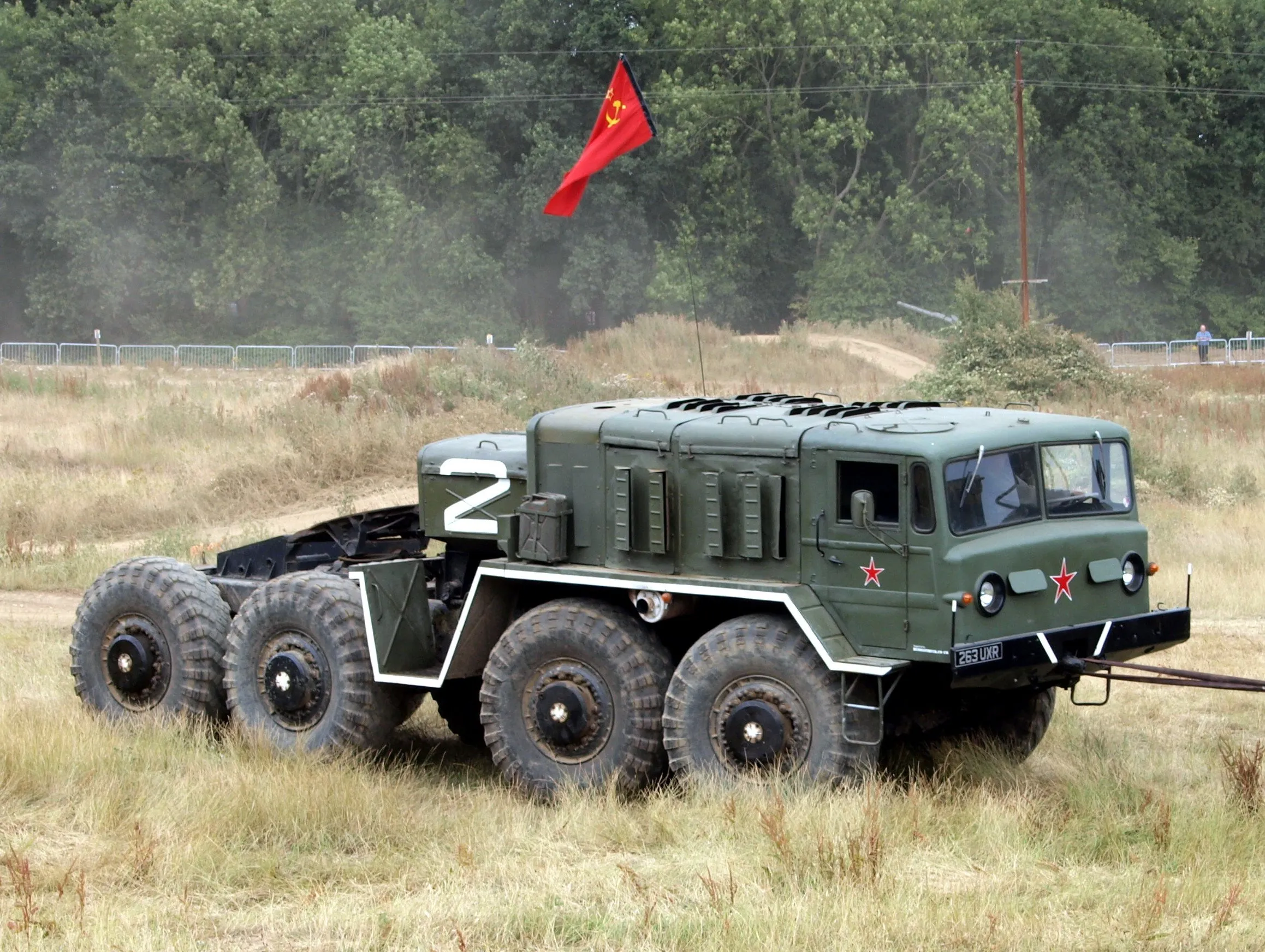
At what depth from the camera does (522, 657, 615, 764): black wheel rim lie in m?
9.36

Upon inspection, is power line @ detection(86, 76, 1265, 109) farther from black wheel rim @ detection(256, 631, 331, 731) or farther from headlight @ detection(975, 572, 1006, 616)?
headlight @ detection(975, 572, 1006, 616)

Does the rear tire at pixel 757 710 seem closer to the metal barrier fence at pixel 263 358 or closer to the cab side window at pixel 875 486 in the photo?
the cab side window at pixel 875 486

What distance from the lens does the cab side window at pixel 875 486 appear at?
8.70 m

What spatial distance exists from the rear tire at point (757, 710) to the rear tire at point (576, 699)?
26 cm

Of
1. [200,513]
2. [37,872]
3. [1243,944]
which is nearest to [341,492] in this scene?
[200,513]

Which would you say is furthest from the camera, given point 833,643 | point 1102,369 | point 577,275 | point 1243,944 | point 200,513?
point 577,275

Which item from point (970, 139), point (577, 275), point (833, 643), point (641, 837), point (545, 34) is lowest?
point (641, 837)

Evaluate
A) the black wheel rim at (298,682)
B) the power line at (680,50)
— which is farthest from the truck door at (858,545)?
the power line at (680,50)

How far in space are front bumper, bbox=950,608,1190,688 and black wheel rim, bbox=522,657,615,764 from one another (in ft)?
6.85

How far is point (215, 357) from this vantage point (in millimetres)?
44031

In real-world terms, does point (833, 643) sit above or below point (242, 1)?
below

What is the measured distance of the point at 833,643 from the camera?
341 inches

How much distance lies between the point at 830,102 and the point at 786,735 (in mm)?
48176

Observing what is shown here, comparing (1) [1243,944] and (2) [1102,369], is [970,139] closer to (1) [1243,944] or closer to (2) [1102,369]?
(2) [1102,369]
